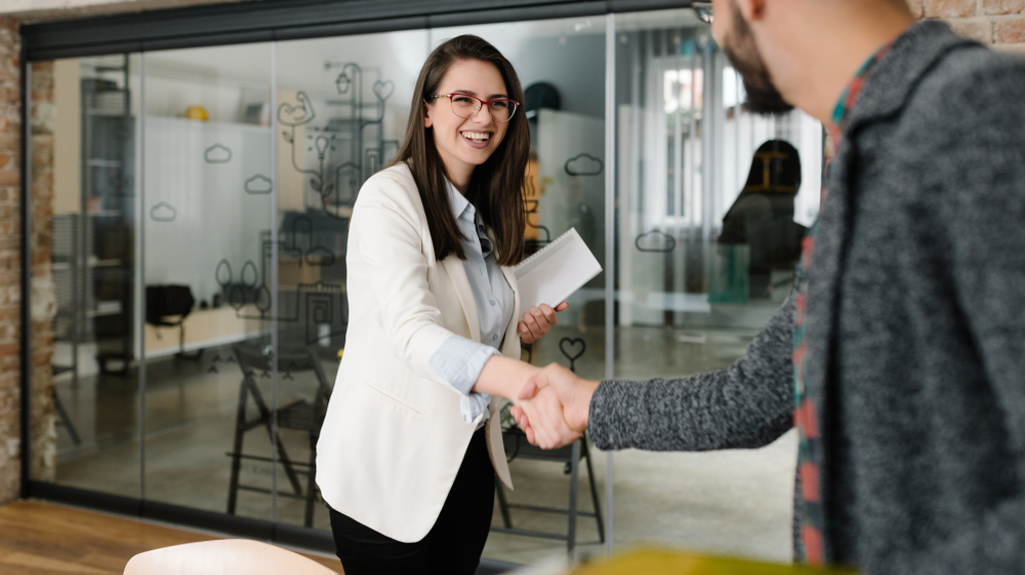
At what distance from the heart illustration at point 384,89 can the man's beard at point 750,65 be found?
2.26 metres

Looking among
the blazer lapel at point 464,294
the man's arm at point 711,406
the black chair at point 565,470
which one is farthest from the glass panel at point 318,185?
Result: the man's arm at point 711,406

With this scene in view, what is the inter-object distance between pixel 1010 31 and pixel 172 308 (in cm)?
332

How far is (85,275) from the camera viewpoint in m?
3.50

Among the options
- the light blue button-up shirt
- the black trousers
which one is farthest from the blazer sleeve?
the black trousers

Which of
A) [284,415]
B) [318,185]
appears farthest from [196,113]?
[284,415]

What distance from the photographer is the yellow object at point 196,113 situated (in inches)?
126

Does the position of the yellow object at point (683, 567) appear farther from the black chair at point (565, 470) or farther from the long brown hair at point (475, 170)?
the black chair at point (565, 470)

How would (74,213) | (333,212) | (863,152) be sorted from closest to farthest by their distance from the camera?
(863,152) < (333,212) < (74,213)

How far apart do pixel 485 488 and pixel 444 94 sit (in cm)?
86

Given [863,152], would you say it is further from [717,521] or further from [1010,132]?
[717,521]

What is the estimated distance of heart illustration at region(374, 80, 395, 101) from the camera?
292cm

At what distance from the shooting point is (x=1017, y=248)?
51 centimetres

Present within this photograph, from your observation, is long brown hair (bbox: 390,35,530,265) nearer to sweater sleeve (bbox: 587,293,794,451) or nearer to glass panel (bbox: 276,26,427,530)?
sweater sleeve (bbox: 587,293,794,451)

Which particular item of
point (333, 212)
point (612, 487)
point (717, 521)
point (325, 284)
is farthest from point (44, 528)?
point (717, 521)
